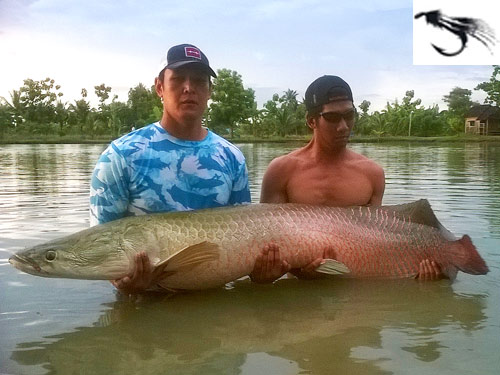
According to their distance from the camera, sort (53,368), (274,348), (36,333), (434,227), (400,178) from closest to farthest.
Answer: (53,368), (274,348), (36,333), (434,227), (400,178)

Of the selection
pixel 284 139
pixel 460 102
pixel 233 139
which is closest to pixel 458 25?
pixel 460 102

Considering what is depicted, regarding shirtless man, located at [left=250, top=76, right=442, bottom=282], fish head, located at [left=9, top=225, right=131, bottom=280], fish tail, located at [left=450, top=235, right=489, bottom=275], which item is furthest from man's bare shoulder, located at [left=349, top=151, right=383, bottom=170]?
fish head, located at [left=9, top=225, right=131, bottom=280]

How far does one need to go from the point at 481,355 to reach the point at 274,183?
1.77m

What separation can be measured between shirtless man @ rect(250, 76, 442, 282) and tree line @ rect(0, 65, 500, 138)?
199mm

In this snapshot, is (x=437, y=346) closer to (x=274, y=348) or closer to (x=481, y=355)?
(x=481, y=355)

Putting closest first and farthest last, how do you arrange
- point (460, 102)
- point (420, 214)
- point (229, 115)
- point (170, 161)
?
1. point (170, 161)
2. point (420, 214)
3. point (460, 102)
4. point (229, 115)

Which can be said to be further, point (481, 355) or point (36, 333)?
point (36, 333)

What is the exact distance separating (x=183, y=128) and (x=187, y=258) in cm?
75

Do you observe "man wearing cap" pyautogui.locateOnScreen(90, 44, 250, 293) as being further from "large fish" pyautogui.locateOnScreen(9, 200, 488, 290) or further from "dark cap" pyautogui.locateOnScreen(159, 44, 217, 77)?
"large fish" pyautogui.locateOnScreen(9, 200, 488, 290)

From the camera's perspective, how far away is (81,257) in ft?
8.79

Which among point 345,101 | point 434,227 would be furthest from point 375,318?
point 345,101

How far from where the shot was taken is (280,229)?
3.01 metres

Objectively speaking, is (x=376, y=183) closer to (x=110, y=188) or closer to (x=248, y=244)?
(x=248, y=244)

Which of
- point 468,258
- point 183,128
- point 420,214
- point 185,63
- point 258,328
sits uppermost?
point 185,63
